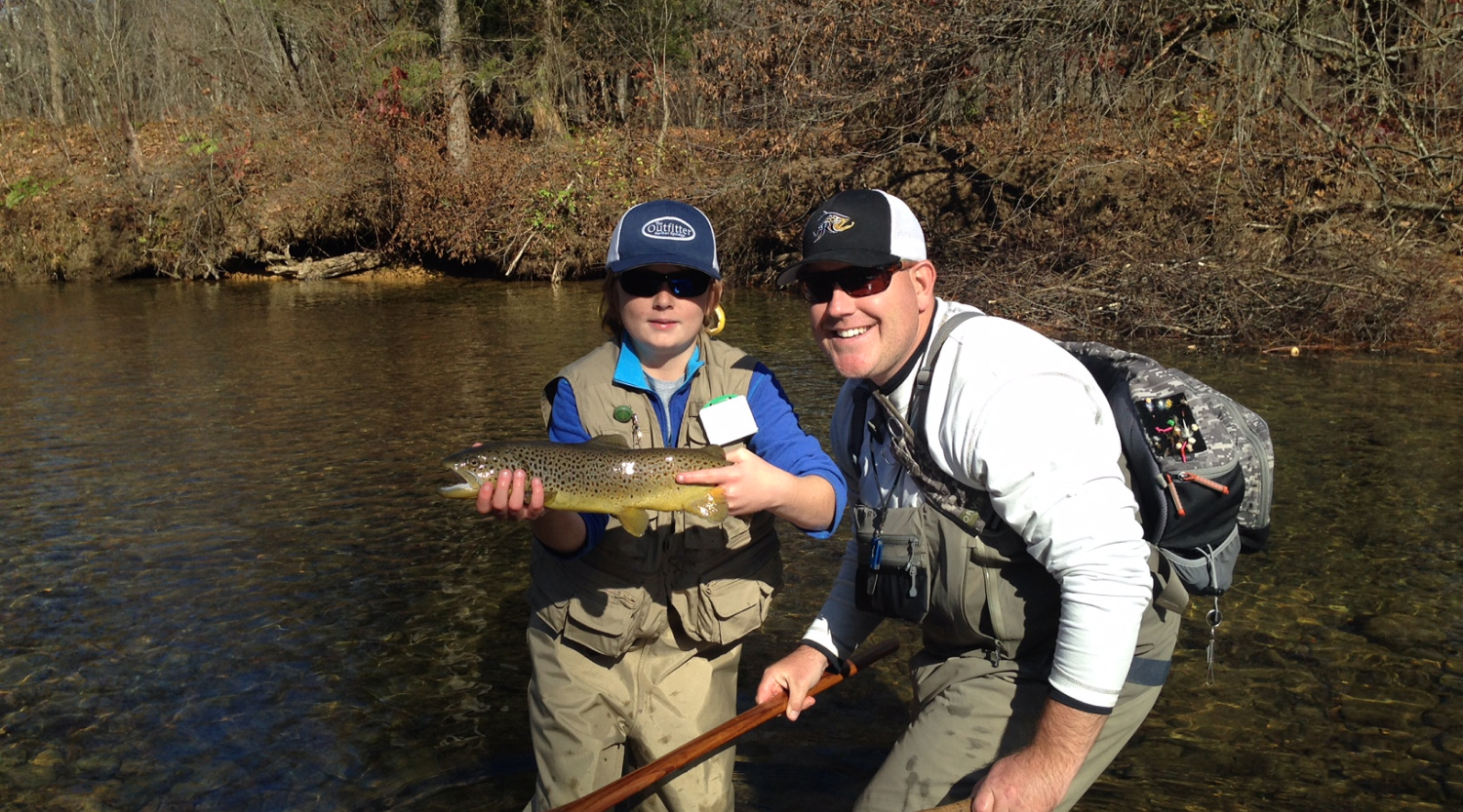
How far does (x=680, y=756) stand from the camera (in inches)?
128

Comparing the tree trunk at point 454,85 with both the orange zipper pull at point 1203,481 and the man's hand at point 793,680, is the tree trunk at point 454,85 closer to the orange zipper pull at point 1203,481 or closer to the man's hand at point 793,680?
the man's hand at point 793,680

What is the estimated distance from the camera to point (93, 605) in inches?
248

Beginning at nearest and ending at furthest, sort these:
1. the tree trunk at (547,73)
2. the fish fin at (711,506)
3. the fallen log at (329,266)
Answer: the fish fin at (711,506), the fallen log at (329,266), the tree trunk at (547,73)

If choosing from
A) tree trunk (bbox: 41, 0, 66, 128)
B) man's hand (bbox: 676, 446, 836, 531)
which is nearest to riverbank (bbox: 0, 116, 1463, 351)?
tree trunk (bbox: 41, 0, 66, 128)

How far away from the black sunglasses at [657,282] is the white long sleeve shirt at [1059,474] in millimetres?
950

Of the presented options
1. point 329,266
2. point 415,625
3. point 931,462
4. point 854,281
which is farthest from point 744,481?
point 329,266

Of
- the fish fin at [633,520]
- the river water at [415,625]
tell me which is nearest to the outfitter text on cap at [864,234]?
the fish fin at [633,520]

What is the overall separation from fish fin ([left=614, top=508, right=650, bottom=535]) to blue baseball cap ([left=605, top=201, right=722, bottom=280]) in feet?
2.50

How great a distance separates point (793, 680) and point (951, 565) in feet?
2.38

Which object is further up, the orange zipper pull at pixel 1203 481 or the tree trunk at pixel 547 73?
the tree trunk at pixel 547 73

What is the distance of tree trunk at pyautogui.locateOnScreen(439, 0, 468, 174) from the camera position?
26.5m

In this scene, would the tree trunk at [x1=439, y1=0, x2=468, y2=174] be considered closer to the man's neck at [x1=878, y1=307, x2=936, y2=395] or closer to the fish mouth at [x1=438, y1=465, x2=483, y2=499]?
the fish mouth at [x1=438, y1=465, x2=483, y2=499]

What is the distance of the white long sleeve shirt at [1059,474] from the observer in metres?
2.58

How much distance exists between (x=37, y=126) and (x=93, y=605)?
32176mm
